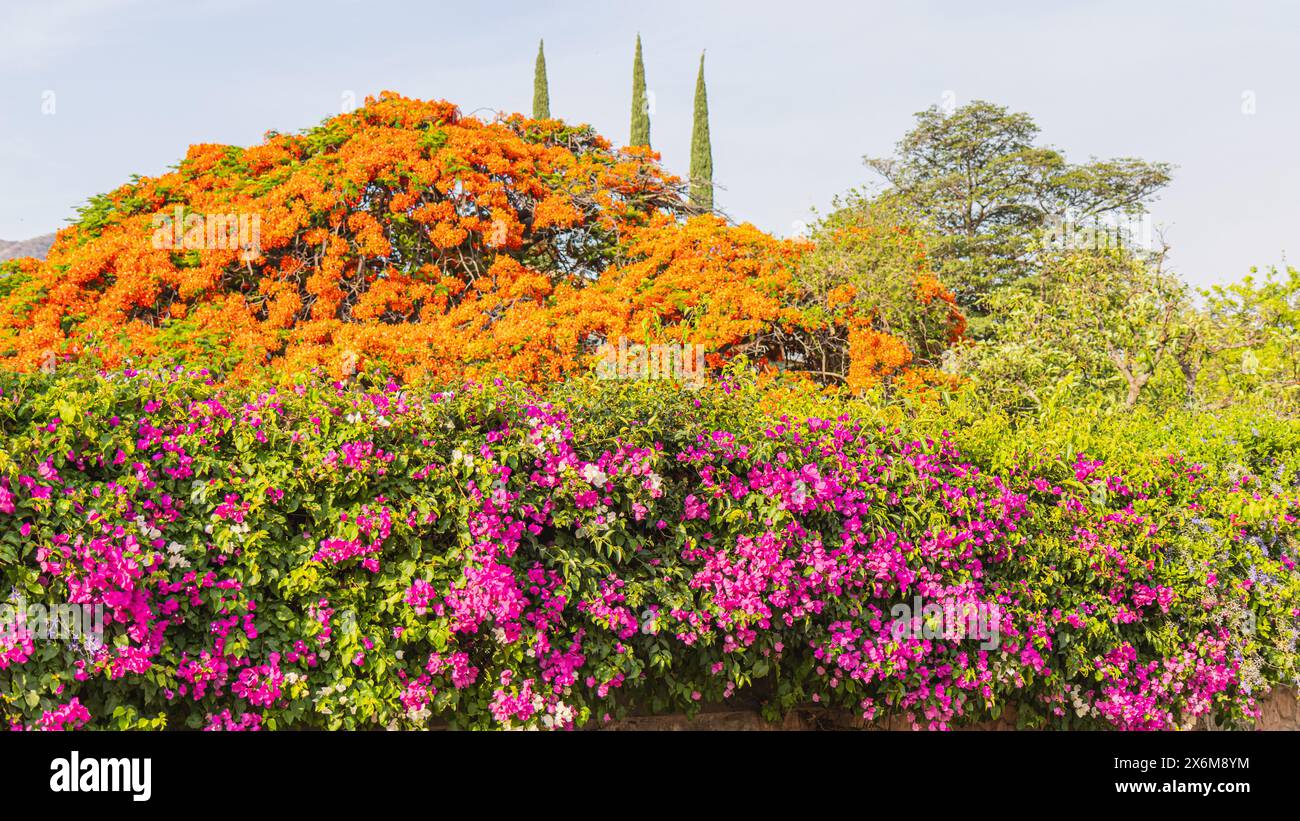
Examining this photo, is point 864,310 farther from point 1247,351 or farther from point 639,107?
point 639,107

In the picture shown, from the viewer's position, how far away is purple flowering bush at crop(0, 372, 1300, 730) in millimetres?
3609

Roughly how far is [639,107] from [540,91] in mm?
2853

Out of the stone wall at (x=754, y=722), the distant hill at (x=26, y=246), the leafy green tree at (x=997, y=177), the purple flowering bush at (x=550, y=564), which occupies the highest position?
the leafy green tree at (x=997, y=177)

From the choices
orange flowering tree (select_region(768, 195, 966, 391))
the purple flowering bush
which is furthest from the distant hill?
the purple flowering bush

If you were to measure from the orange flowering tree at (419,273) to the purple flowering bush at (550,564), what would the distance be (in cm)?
436

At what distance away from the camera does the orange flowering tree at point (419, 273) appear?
9141mm

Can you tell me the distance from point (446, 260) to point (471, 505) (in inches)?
274

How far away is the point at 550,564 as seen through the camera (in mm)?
4090

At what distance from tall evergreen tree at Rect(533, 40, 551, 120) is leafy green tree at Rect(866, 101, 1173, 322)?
426 inches

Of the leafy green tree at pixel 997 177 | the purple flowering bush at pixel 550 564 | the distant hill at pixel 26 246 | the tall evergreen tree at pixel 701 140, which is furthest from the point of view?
the leafy green tree at pixel 997 177

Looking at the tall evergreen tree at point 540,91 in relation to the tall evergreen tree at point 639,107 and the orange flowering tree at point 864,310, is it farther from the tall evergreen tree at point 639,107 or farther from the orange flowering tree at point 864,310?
the orange flowering tree at point 864,310

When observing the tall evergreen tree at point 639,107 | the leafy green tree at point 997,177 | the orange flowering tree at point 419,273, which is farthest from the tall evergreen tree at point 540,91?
the orange flowering tree at point 419,273

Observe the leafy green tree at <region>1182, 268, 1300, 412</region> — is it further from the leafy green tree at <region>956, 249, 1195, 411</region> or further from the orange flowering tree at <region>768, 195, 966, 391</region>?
the orange flowering tree at <region>768, 195, 966, 391</region>
